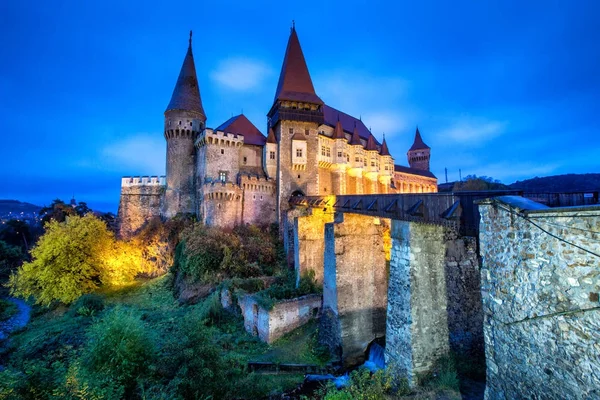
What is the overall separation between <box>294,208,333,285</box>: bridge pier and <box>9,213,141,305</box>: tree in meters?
14.9

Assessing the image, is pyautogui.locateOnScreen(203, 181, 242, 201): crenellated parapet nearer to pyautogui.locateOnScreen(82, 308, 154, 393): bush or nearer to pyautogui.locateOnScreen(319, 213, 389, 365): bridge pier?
pyautogui.locateOnScreen(319, 213, 389, 365): bridge pier

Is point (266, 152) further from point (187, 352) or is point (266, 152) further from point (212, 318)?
point (187, 352)

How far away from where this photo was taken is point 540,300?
188 inches

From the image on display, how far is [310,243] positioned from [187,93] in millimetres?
20458

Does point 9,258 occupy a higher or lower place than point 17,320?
higher

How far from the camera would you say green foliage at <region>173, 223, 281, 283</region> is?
20984mm

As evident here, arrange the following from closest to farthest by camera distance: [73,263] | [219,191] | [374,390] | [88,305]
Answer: [374,390]
[88,305]
[73,263]
[219,191]

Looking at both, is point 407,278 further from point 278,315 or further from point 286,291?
point 286,291

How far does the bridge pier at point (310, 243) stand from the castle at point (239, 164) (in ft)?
26.9

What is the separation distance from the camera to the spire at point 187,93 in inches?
1156

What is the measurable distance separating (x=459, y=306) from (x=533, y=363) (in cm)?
565

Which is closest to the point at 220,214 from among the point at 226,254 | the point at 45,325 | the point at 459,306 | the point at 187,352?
the point at 226,254

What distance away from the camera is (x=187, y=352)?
846cm

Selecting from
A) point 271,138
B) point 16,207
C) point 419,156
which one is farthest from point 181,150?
point 16,207
